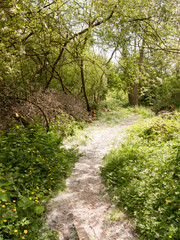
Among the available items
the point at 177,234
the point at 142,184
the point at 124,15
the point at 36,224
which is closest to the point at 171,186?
the point at 142,184

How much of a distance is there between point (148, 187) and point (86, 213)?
1.26 metres

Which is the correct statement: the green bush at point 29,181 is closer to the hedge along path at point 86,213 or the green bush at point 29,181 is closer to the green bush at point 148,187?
the hedge along path at point 86,213

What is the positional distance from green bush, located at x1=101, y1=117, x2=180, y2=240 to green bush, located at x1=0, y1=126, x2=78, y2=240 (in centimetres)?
131

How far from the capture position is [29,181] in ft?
12.1

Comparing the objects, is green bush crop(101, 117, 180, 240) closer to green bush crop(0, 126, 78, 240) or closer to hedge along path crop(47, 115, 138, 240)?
Result: hedge along path crop(47, 115, 138, 240)

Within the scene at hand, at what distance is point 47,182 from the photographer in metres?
4.06

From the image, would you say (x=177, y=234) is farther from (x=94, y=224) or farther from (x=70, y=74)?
(x=70, y=74)

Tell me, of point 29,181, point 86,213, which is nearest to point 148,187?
point 86,213

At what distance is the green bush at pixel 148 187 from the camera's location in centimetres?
279

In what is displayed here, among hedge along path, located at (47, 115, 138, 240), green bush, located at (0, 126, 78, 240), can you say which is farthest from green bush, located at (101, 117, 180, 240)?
green bush, located at (0, 126, 78, 240)

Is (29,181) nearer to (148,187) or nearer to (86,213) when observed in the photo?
(86,213)

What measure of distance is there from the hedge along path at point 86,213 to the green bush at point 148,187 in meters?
0.22

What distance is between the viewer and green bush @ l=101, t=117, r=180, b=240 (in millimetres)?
2793

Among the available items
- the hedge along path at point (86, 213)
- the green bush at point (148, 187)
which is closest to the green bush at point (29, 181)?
the hedge along path at point (86, 213)
